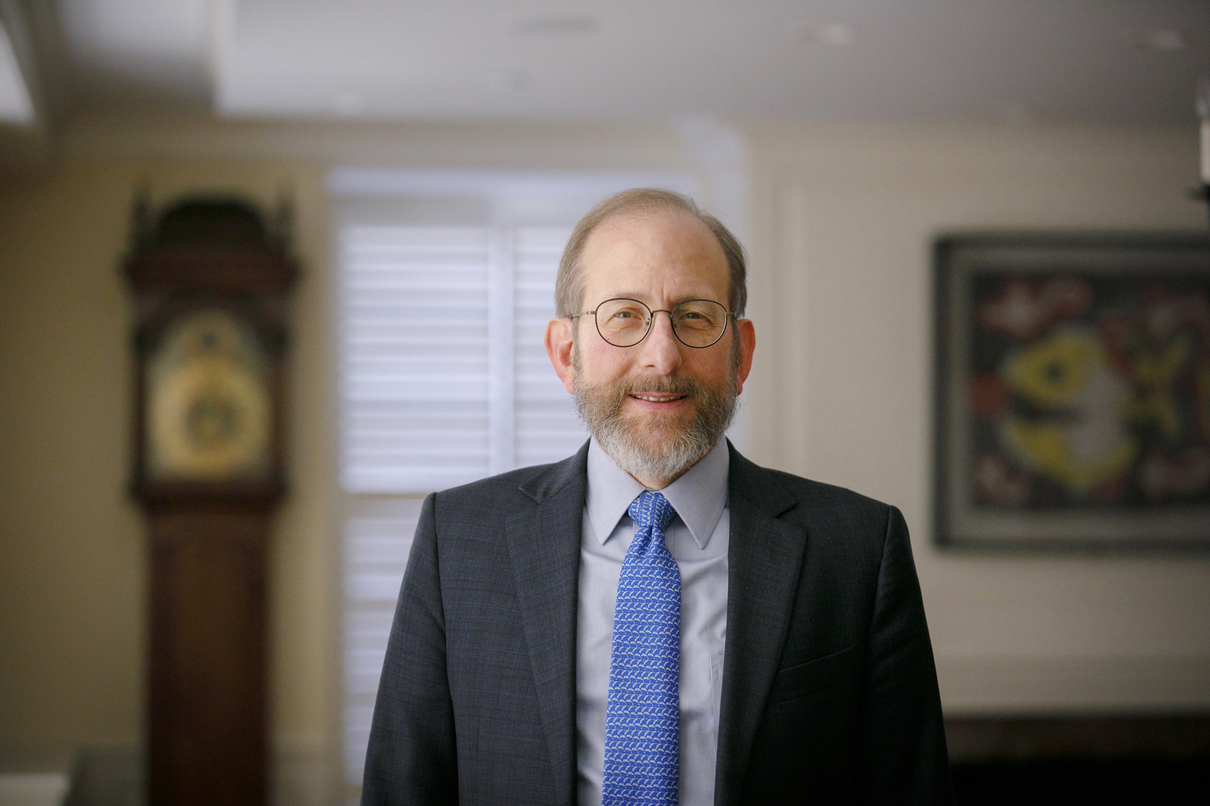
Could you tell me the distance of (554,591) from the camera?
1.28 meters

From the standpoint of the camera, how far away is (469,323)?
448cm

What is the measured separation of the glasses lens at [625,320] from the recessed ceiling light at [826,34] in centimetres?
193

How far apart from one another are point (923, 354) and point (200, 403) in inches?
109

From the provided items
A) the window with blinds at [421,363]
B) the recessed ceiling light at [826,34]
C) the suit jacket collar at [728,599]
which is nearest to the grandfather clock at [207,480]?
the window with blinds at [421,363]

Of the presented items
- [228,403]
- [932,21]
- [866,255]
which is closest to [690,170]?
[866,255]

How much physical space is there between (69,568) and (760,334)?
284 cm

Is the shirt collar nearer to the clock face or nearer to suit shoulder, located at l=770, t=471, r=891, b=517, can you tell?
suit shoulder, located at l=770, t=471, r=891, b=517

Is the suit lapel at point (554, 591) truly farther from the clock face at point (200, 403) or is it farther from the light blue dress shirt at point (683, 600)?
the clock face at point (200, 403)

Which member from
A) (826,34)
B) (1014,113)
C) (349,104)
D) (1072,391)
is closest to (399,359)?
(349,104)

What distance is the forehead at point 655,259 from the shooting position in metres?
1.24

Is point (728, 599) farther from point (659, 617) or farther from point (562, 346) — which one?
point (562, 346)

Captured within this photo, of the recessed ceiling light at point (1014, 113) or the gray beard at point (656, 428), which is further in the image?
the recessed ceiling light at point (1014, 113)

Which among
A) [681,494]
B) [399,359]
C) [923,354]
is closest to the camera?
[681,494]

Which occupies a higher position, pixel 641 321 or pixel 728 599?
pixel 641 321
